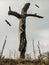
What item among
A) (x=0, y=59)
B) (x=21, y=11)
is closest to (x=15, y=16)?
(x=21, y=11)

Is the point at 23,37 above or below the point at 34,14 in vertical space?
below

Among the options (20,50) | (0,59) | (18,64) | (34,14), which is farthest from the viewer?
(34,14)

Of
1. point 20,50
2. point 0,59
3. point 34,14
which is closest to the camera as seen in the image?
point 0,59

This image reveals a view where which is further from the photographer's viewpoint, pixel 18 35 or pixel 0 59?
pixel 18 35

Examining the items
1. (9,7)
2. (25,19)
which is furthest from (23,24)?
(9,7)

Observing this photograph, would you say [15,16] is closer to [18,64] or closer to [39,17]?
[39,17]

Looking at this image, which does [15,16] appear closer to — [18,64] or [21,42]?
[21,42]

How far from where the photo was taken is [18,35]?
63.9 ft

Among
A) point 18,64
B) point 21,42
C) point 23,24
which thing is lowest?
point 18,64

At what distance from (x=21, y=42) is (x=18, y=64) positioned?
7660mm

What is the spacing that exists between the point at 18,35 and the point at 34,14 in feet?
6.61

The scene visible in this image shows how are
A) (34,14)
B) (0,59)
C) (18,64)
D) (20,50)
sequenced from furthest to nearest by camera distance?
1. (34,14)
2. (20,50)
3. (0,59)
4. (18,64)

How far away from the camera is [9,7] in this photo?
19.0 meters

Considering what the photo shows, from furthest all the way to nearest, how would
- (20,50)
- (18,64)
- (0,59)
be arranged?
(20,50), (0,59), (18,64)
